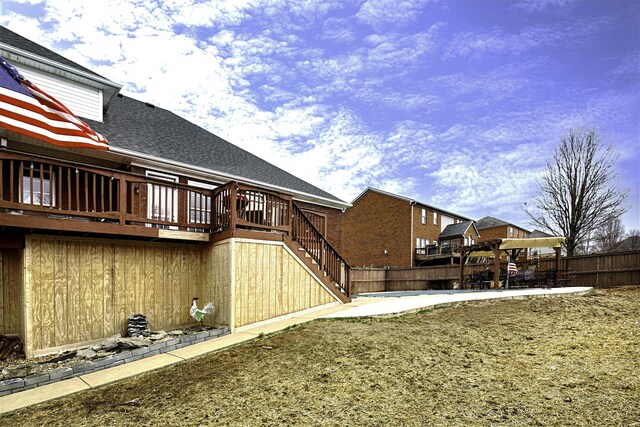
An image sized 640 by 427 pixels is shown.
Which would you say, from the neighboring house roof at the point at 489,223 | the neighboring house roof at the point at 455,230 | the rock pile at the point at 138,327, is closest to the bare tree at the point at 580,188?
the neighboring house roof at the point at 455,230

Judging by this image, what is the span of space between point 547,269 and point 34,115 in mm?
19379

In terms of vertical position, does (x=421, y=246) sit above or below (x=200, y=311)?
below

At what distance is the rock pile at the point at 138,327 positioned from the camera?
7.00 meters

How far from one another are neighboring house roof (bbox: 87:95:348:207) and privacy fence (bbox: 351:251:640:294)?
27.3 ft

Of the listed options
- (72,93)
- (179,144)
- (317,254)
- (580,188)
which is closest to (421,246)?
(580,188)

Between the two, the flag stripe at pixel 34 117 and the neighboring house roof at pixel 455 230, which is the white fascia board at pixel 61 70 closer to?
the flag stripe at pixel 34 117

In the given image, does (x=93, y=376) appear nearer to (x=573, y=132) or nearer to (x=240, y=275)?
(x=240, y=275)

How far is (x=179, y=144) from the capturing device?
491 inches

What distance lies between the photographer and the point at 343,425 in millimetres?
3414

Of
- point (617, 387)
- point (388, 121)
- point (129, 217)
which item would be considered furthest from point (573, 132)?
point (129, 217)

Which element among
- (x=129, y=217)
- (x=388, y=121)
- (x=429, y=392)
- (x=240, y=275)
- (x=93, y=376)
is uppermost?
(x=388, y=121)

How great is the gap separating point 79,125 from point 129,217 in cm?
→ 184

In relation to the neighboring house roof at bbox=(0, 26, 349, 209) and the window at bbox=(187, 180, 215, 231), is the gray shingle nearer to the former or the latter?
the neighboring house roof at bbox=(0, 26, 349, 209)

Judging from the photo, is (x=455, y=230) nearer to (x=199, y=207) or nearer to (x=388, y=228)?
(x=388, y=228)
